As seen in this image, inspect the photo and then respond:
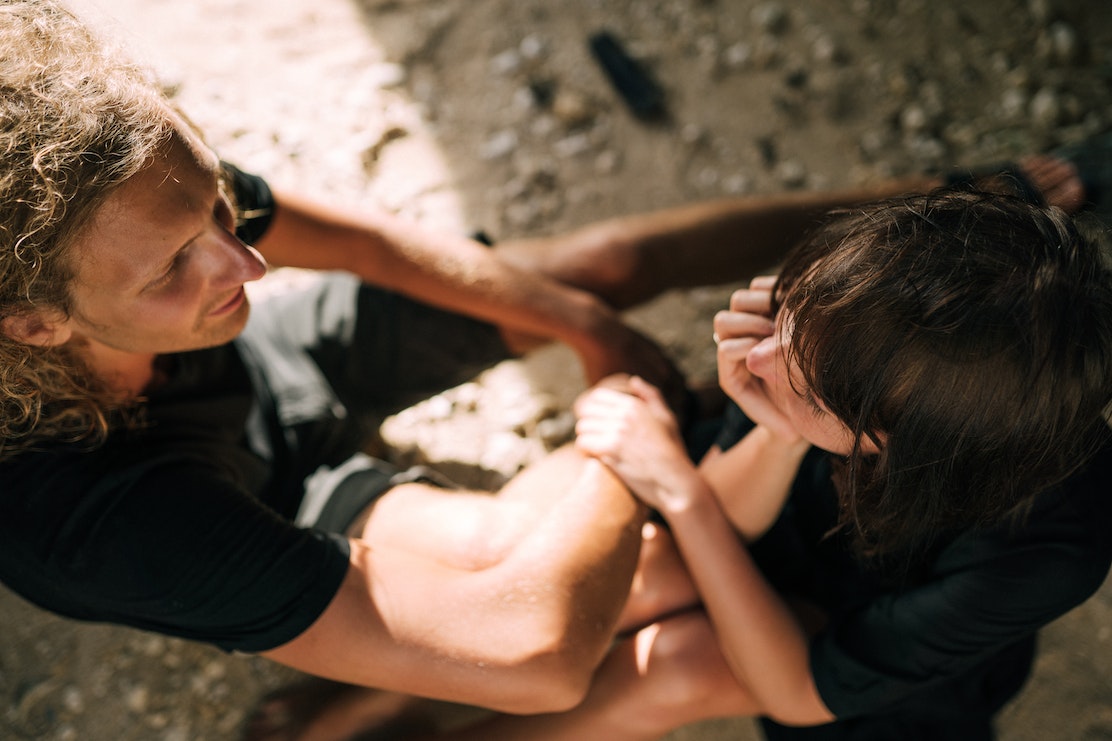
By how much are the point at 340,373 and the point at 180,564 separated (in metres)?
0.72

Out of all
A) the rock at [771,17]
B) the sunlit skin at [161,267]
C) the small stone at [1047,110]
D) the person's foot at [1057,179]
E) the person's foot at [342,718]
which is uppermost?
A: the sunlit skin at [161,267]

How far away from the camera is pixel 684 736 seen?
1949mm

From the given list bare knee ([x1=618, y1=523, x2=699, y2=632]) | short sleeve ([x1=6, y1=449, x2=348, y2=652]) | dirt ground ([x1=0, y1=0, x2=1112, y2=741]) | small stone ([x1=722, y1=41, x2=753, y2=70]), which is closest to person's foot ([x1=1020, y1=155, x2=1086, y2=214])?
dirt ground ([x1=0, y1=0, x2=1112, y2=741])

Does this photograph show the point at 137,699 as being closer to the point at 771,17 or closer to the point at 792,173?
the point at 792,173

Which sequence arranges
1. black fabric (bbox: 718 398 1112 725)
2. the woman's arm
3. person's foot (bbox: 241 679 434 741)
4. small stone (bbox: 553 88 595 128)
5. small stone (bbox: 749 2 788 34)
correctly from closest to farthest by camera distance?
black fabric (bbox: 718 398 1112 725)
the woman's arm
person's foot (bbox: 241 679 434 741)
small stone (bbox: 553 88 595 128)
small stone (bbox: 749 2 788 34)

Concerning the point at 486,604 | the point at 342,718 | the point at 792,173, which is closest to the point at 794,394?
the point at 486,604

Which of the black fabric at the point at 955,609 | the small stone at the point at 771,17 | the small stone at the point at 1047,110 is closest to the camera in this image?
the black fabric at the point at 955,609

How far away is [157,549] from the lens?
123 centimetres

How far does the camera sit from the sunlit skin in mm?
1150

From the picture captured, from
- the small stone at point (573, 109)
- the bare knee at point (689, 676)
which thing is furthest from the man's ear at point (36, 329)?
the small stone at point (573, 109)

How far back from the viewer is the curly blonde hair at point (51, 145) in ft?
3.52

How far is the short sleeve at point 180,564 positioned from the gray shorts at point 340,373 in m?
0.34

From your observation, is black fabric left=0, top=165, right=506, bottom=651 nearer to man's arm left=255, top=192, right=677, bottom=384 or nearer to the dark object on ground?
man's arm left=255, top=192, right=677, bottom=384

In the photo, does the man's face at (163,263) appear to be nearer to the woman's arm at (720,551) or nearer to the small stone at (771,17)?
the woman's arm at (720,551)
